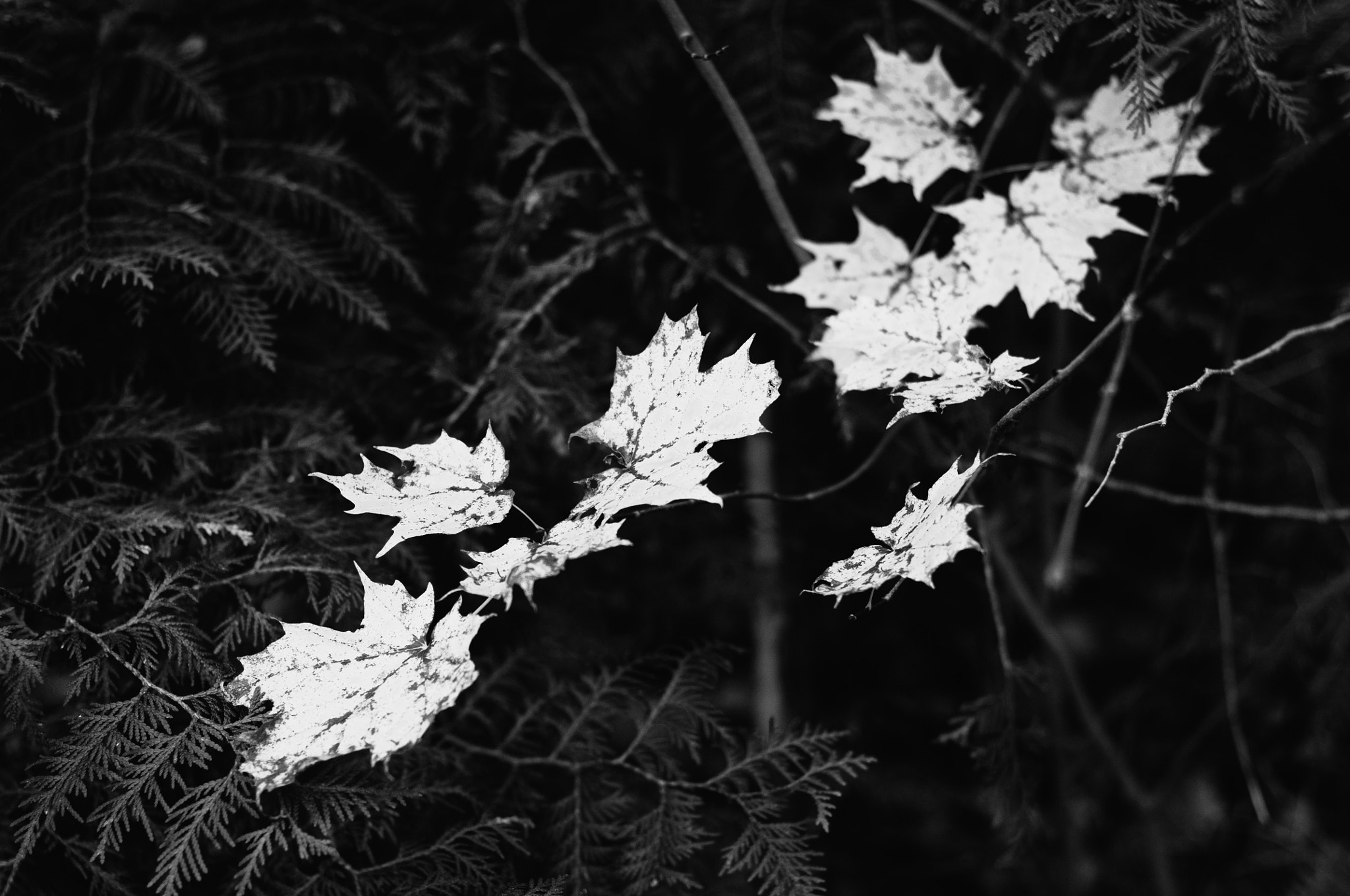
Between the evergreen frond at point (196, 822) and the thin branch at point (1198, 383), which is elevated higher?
the thin branch at point (1198, 383)

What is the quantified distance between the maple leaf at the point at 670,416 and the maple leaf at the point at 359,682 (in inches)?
7.4

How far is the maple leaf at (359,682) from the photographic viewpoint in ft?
2.47

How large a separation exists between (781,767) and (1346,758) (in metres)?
1.49

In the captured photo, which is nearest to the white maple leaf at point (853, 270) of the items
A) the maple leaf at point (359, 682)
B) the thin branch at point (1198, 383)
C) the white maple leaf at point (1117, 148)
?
the white maple leaf at point (1117, 148)

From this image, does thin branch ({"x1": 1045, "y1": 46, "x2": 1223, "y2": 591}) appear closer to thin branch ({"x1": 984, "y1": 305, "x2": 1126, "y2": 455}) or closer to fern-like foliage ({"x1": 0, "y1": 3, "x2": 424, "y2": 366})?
thin branch ({"x1": 984, "y1": 305, "x2": 1126, "y2": 455})

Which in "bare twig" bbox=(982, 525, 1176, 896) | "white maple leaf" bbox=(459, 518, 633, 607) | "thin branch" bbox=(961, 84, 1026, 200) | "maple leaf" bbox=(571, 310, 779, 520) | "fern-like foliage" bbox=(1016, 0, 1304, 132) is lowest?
"bare twig" bbox=(982, 525, 1176, 896)

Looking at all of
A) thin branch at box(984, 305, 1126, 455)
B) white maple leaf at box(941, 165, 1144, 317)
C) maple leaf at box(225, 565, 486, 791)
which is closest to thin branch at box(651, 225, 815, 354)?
white maple leaf at box(941, 165, 1144, 317)

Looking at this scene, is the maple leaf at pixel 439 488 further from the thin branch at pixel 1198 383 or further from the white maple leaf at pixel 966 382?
the thin branch at pixel 1198 383

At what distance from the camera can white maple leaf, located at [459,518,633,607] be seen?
31.0 inches

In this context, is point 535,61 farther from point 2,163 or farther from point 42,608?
point 42,608

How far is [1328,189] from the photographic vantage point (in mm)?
1468

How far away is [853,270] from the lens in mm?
1098

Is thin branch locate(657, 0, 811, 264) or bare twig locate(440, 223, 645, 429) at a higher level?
thin branch locate(657, 0, 811, 264)

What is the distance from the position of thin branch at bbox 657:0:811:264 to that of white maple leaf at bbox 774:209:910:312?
43mm
